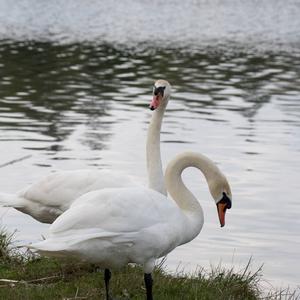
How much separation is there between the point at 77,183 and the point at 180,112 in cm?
1192

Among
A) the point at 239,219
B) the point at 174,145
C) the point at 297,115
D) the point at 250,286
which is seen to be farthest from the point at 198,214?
the point at 297,115

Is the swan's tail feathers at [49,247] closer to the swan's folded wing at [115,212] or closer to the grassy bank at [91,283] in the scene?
the swan's folded wing at [115,212]

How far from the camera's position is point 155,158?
839 cm

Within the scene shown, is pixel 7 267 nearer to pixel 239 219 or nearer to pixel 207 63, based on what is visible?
pixel 239 219

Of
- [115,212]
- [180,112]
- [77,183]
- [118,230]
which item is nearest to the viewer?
[118,230]

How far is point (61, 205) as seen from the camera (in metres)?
8.34

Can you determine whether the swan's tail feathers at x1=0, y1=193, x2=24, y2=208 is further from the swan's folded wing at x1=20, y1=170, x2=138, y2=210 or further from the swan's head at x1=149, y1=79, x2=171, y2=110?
the swan's head at x1=149, y1=79, x2=171, y2=110

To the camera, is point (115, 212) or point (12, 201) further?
point (12, 201)

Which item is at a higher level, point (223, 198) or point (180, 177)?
point (180, 177)

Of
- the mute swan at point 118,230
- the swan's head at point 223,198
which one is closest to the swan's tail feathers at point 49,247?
the mute swan at point 118,230

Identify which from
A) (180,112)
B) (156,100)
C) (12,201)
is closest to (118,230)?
(156,100)

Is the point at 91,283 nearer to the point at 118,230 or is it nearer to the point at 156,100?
the point at 118,230

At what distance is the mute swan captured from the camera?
6.43 metres

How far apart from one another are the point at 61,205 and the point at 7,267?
72 cm
